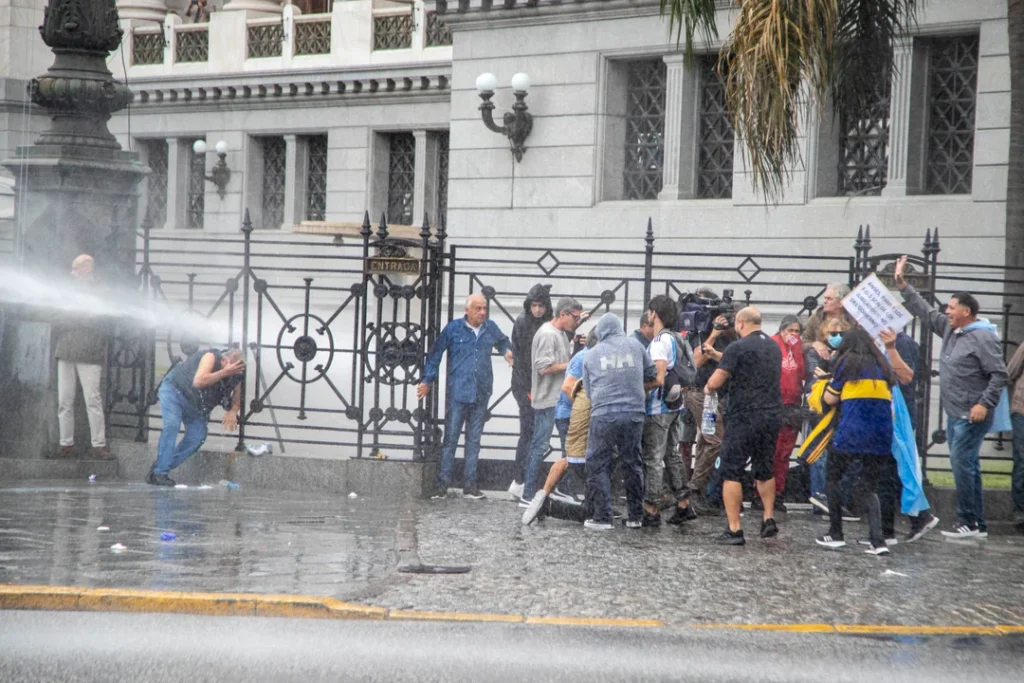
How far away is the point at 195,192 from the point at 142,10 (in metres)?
5.00

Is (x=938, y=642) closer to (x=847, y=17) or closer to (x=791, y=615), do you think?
(x=791, y=615)

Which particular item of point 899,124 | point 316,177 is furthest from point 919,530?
point 316,177

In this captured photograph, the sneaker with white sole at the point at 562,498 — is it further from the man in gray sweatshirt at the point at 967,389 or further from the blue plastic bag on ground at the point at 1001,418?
the blue plastic bag on ground at the point at 1001,418

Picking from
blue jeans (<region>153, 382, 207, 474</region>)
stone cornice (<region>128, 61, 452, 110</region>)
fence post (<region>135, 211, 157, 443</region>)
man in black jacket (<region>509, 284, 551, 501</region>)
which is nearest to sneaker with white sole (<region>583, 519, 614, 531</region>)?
man in black jacket (<region>509, 284, 551, 501</region>)

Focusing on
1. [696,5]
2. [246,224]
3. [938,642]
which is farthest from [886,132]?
[938,642]

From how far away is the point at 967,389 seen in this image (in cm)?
1121

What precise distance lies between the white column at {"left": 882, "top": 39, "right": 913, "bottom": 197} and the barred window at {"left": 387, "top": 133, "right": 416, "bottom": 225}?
14.4 metres

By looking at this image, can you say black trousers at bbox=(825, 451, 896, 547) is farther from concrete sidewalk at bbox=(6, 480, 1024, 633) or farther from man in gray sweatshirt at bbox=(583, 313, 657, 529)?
man in gray sweatshirt at bbox=(583, 313, 657, 529)

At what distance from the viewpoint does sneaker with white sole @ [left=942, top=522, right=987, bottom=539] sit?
1137 cm

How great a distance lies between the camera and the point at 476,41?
75.3ft

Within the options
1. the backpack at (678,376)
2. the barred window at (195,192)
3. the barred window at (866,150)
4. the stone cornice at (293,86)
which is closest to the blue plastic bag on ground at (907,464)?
the backpack at (678,376)

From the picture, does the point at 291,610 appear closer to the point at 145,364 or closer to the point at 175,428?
the point at 175,428

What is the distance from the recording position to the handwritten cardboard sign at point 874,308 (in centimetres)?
1027

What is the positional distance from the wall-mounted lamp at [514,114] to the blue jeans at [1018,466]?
11820 mm
